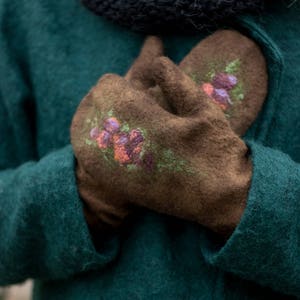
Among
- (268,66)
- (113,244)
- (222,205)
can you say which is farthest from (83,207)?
(268,66)

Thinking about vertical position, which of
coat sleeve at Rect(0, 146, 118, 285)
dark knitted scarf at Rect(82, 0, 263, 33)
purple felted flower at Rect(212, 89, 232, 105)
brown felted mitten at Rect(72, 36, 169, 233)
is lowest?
coat sleeve at Rect(0, 146, 118, 285)

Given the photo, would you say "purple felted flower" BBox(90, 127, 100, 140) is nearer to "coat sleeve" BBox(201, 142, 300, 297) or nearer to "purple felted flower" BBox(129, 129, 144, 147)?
"purple felted flower" BBox(129, 129, 144, 147)

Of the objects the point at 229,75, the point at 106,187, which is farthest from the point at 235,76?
the point at 106,187

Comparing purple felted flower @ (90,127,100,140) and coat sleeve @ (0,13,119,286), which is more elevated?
purple felted flower @ (90,127,100,140)

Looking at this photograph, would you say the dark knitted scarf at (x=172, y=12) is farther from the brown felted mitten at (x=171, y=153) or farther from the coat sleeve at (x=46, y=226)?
the coat sleeve at (x=46, y=226)

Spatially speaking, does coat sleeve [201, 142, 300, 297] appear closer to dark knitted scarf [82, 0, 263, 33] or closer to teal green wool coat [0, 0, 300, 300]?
teal green wool coat [0, 0, 300, 300]

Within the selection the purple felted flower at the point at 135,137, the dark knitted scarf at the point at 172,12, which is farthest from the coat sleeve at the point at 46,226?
the dark knitted scarf at the point at 172,12

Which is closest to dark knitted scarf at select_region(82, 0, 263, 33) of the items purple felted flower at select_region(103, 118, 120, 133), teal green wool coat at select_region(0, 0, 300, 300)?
teal green wool coat at select_region(0, 0, 300, 300)
